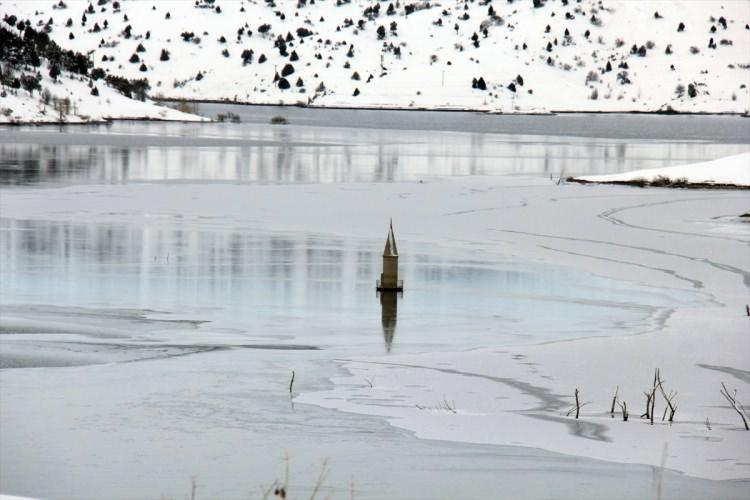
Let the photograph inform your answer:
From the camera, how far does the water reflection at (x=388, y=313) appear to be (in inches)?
428

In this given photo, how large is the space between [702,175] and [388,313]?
58.6 feet

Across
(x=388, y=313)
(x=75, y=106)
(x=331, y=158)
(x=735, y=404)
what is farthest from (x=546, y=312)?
(x=75, y=106)

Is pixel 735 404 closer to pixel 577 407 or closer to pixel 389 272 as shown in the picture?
pixel 577 407

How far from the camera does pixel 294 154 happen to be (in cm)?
3666

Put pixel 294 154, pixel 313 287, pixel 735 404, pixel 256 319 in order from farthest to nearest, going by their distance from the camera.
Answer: pixel 294 154 < pixel 313 287 < pixel 256 319 < pixel 735 404

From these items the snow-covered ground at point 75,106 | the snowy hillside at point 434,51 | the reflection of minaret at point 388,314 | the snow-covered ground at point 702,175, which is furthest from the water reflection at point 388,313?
the snowy hillside at point 434,51

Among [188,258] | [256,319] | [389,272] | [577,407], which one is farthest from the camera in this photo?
[188,258]

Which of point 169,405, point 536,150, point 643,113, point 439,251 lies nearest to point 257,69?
point 643,113

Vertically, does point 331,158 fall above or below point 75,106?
below

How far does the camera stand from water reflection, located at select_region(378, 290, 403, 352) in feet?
35.7

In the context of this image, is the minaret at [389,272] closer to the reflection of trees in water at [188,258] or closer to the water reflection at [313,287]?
the water reflection at [313,287]

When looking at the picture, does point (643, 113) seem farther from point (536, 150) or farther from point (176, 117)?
point (536, 150)

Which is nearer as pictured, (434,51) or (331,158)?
(331,158)

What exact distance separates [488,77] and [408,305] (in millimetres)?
78286
